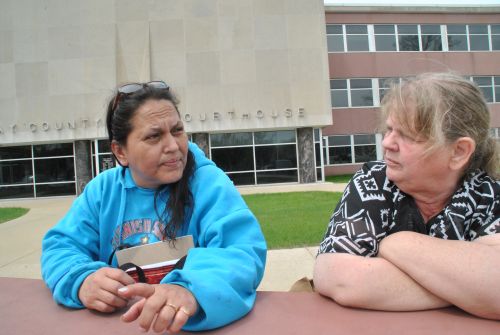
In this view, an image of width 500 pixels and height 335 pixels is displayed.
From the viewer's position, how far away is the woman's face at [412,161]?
4.17 feet

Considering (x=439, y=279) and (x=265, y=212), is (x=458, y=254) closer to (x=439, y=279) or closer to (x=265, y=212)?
(x=439, y=279)

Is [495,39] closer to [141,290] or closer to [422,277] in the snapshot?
[422,277]

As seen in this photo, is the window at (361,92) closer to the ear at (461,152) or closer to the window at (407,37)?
the window at (407,37)

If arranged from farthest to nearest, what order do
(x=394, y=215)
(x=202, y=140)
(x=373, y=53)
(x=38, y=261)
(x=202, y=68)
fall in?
(x=373, y=53) → (x=202, y=140) → (x=202, y=68) → (x=38, y=261) → (x=394, y=215)

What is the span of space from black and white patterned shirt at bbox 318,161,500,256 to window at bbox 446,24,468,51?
2621 cm

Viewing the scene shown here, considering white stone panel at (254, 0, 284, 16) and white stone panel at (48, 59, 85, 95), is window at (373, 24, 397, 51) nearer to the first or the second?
white stone panel at (254, 0, 284, 16)

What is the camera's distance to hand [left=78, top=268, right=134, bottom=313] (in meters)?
1.14

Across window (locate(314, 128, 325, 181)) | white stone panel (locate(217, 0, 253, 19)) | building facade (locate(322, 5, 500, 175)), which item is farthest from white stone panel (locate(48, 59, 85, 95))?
building facade (locate(322, 5, 500, 175))

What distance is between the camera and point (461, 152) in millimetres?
1281

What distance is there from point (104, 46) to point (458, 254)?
730 inches

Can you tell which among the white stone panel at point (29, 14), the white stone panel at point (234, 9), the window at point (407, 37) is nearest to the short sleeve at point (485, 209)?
the white stone panel at point (234, 9)

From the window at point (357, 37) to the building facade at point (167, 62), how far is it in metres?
5.98

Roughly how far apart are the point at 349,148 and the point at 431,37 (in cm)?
863

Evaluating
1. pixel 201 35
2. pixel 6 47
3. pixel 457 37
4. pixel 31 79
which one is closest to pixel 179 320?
pixel 201 35
